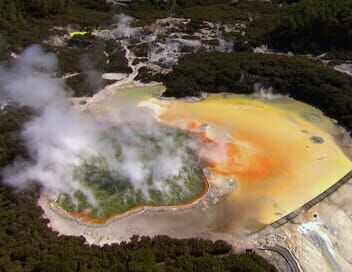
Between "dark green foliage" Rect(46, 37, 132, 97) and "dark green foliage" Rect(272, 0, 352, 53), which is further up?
"dark green foliage" Rect(272, 0, 352, 53)

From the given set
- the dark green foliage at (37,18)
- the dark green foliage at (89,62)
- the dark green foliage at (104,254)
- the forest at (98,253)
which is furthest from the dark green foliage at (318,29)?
the dark green foliage at (104,254)

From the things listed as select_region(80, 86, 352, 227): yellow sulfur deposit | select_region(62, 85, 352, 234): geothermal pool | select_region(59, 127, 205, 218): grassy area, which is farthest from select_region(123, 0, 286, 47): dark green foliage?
select_region(59, 127, 205, 218): grassy area

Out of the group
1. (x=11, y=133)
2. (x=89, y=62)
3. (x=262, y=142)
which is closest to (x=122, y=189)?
(x=11, y=133)

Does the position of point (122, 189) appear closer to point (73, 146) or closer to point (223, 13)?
point (73, 146)

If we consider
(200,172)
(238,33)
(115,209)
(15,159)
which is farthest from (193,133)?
(238,33)

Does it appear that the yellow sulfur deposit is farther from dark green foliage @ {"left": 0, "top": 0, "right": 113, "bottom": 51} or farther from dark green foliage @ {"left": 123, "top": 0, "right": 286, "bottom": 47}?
dark green foliage @ {"left": 0, "top": 0, "right": 113, "bottom": 51}

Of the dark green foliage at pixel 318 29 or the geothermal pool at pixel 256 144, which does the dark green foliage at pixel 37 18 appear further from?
the dark green foliage at pixel 318 29
